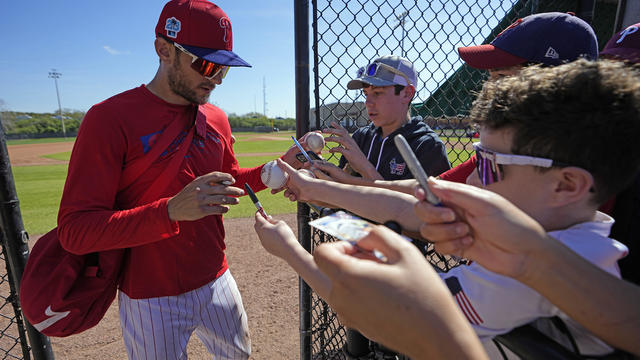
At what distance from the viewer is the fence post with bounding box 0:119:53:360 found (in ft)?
6.91

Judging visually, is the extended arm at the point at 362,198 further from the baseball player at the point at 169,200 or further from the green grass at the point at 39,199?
the green grass at the point at 39,199

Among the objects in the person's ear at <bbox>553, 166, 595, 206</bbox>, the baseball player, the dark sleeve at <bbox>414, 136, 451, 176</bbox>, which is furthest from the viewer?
the dark sleeve at <bbox>414, 136, 451, 176</bbox>

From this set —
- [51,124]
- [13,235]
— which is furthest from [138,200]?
[51,124]

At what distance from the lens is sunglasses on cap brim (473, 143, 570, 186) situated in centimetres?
99

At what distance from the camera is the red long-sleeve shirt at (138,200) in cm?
162

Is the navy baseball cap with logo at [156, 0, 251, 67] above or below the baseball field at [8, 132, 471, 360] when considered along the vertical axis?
above

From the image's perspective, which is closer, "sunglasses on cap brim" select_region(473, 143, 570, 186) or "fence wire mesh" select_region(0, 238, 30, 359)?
"sunglasses on cap brim" select_region(473, 143, 570, 186)

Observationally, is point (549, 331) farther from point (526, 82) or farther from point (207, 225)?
point (207, 225)

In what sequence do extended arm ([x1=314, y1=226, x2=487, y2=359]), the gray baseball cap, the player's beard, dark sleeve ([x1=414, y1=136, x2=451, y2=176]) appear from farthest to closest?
1. the gray baseball cap
2. dark sleeve ([x1=414, y1=136, x2=451, y2=176])
3. the player's beard
4. extended arm ([x1=314, y1=226, x2=487, y2=359])

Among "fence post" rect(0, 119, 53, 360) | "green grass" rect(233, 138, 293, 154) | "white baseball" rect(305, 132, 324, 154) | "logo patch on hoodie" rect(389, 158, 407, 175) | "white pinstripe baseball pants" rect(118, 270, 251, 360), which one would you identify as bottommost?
"green grass" rect(233, 138, 293, 154)

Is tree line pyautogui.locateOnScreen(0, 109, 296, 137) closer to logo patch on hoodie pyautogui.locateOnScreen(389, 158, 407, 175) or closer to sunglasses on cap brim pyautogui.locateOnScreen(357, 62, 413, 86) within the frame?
sunglasses on cap brim pyautogui.locateOnScreen(357, 62, 413, 86)

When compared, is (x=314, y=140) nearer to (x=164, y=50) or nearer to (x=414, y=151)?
(x=414, y=151)

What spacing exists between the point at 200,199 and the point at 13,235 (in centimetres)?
156

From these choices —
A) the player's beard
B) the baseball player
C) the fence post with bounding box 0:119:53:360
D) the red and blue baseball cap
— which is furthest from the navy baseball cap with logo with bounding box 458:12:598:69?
the fence post with bounding box 0:119:53:360
